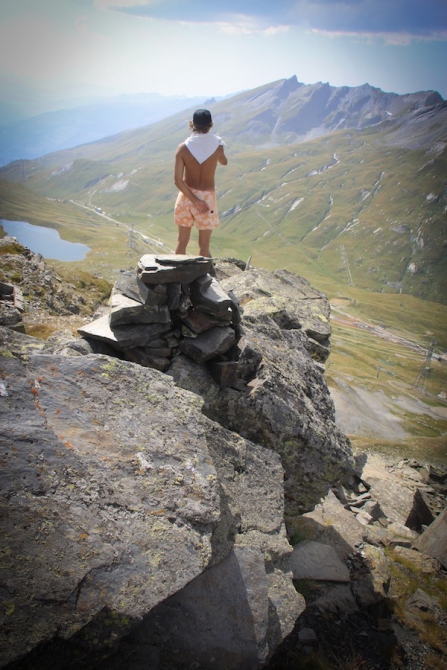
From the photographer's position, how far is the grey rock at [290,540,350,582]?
11469 mm

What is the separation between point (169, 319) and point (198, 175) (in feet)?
23.6

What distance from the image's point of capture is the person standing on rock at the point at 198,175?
13680 mm

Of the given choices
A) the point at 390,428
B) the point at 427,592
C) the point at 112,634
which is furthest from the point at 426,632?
the point at 390,428

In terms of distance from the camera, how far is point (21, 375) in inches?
267

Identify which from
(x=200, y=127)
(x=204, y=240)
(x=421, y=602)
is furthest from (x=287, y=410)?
(x=200, y=127)

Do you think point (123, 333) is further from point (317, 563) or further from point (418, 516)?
point (418, 516)

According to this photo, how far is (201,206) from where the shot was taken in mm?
14641

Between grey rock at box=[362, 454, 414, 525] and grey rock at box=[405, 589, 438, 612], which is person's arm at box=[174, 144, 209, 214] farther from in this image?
grey rock at box=[362, 454, 414, 525]

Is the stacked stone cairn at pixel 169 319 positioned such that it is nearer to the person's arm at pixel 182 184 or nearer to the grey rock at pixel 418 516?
the person's arm at pixel 182 184

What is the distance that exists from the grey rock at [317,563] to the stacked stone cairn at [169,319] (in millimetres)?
6489

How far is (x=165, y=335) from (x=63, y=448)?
16.8 ft

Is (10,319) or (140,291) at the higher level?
(140,291)

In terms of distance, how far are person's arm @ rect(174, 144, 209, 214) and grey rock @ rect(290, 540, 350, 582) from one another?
1351cm

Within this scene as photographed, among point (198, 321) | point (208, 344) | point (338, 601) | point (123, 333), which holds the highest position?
point (198, 321)
